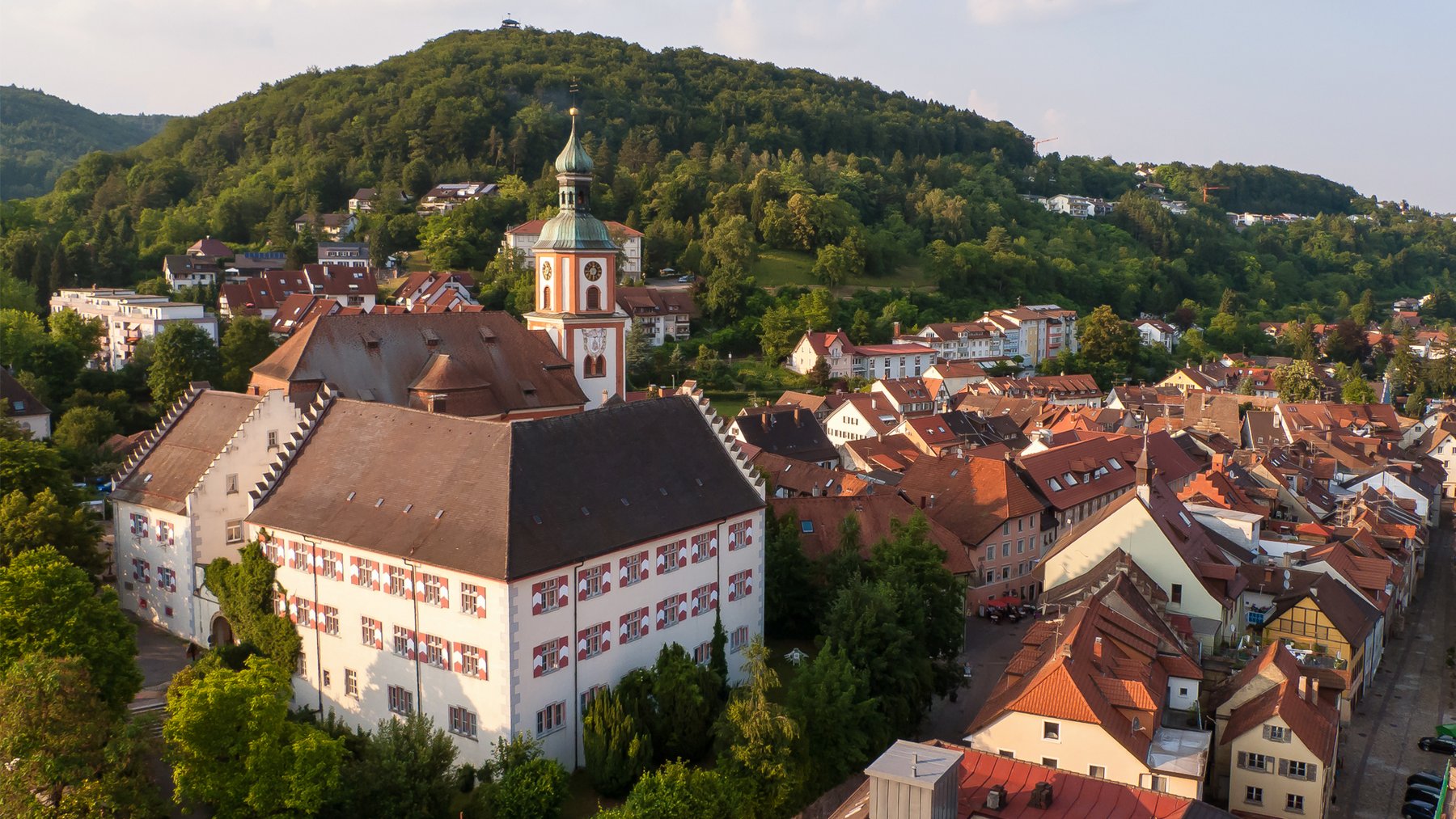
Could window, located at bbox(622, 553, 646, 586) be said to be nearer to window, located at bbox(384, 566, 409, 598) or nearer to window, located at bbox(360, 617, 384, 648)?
window, located at bbox(384, 566, 409, 598)

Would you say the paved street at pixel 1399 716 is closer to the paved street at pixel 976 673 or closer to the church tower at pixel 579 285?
the paved street at pixel 976 673

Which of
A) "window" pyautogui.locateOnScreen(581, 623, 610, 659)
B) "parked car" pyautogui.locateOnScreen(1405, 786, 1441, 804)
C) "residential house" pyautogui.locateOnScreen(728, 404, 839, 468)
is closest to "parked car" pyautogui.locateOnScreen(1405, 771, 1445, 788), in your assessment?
"parked car" pyautogui.locateOnScreen(1405, 786, 1441, 804)

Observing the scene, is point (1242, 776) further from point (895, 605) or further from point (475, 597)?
point (475, 597)

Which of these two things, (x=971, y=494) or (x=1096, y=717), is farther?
(x=971, y=494)

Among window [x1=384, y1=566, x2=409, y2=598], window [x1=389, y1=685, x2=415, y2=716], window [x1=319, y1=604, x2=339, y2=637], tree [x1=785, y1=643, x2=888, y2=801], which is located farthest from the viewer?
window [x1=319, y1=604, x2=339, y2=637]

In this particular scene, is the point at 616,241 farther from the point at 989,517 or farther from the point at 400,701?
the point at 400,701

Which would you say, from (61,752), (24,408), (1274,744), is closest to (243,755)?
(61,752)
